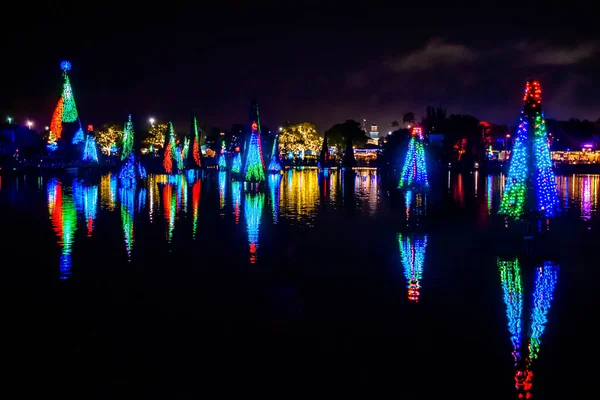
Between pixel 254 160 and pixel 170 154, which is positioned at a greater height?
pixel 170 154

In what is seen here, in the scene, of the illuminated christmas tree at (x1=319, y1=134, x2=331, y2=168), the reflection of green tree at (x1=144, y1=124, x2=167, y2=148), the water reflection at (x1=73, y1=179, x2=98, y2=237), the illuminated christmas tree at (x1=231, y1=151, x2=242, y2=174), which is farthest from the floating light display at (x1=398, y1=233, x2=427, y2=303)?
the reflection of green tree at (x1=144, y1=124, x2=167, y2=148)

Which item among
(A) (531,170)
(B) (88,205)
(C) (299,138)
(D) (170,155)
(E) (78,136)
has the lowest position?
(B) (88,205)

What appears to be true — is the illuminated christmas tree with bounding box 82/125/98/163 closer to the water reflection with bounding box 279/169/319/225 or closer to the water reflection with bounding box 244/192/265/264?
the water reflection with bounding box 244/192/265/264

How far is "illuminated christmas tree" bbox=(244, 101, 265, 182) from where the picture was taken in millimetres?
36219

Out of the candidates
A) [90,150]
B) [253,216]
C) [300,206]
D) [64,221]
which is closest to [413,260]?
[253,216]

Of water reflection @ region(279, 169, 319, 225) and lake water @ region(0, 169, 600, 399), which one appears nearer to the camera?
lake water @ region(0, 169, 600, 399)

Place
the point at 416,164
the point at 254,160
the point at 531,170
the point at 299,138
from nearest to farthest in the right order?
1. the point at 531,170
2. the point at 416,164
3. the point at 254,160
4. the point at 299,138

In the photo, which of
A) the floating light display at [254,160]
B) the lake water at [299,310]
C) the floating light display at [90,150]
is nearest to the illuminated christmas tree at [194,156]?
the floating light display at [90,150]

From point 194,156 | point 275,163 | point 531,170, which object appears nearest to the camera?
point 531,170

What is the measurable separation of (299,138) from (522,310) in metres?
93.6

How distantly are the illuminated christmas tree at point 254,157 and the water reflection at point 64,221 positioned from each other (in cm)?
1130

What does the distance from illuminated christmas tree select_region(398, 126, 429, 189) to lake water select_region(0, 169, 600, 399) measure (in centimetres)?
1542

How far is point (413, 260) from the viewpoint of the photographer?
1154 cm

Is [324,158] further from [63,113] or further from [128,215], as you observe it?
[128,215]
